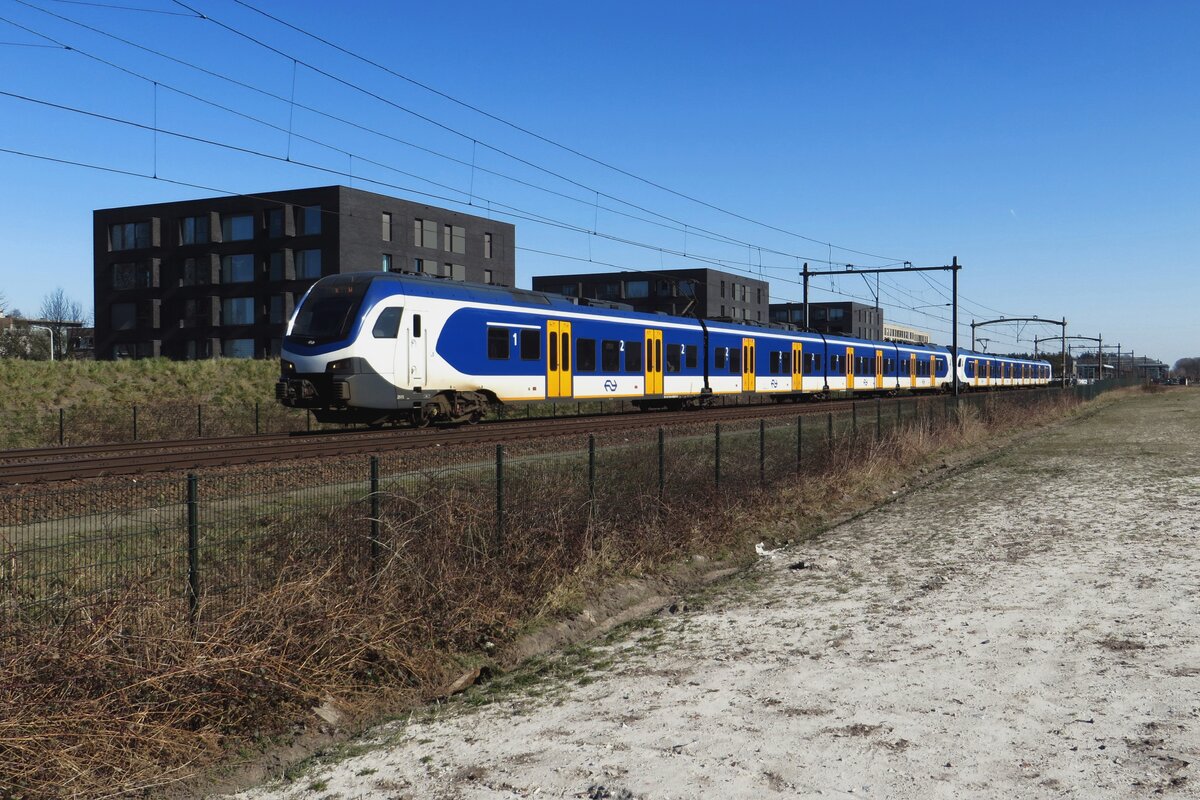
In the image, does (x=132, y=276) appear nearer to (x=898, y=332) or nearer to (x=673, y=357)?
(x=673, y=357)

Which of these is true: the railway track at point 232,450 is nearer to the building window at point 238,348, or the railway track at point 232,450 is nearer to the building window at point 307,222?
the building window at point 307,222

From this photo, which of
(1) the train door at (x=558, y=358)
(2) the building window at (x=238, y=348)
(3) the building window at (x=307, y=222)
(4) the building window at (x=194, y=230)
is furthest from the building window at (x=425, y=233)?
(1) the train door at (x=558, y=358)

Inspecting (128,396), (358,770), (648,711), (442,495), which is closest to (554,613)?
(442,495)

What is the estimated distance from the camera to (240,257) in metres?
64.1

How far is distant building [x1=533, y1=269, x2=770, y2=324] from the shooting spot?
97688 mm

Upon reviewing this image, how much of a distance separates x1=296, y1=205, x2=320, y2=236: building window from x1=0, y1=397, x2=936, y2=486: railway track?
1615 inches

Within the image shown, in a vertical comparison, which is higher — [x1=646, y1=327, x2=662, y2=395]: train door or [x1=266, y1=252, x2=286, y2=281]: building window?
[x1=266, y1=252, x2=286, y2=281]: building window

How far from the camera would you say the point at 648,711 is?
21.2ft

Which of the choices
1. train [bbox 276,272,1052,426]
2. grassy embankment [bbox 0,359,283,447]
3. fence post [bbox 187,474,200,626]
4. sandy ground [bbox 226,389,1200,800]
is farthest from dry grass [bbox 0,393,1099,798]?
grassy embankment [bbox 0,359,283,447]

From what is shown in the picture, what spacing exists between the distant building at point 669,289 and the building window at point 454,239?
28.9m

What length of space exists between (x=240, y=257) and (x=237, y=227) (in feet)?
7.09

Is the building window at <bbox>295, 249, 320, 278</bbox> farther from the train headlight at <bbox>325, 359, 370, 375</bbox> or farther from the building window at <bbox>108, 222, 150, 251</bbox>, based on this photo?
the train headlight at <bbox>325, 359, 370, 375</bbox>

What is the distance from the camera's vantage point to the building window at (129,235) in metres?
66.7

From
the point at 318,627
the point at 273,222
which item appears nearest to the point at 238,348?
the point at 273,222
